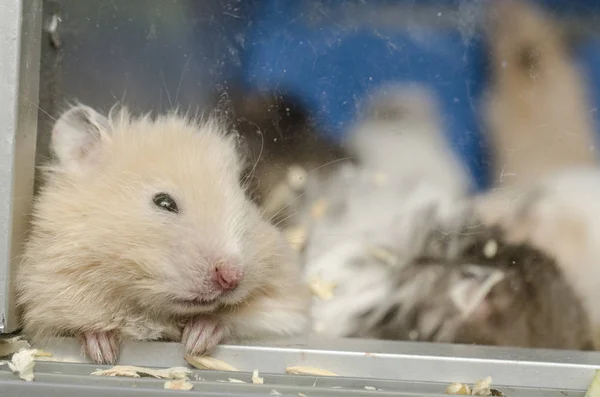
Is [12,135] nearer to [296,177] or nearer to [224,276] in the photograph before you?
[224,276]

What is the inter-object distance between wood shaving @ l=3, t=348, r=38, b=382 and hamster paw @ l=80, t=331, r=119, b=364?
12cm

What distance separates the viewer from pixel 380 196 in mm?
2229

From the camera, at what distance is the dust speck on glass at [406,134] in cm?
199

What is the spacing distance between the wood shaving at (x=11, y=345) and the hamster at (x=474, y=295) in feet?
3.05

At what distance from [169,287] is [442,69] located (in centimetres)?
120

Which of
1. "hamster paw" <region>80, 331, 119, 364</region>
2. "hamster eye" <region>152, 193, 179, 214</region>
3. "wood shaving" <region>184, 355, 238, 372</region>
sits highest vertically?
"hamster eye" <region>152, 193, 179, 214</region>

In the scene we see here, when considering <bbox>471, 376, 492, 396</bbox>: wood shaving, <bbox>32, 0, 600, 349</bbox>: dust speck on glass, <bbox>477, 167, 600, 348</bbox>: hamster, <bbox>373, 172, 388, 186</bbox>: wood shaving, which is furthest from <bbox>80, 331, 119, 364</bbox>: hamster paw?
<bbox>477, 167, 600, 348</bbox>: hamster

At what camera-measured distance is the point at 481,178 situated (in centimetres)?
216

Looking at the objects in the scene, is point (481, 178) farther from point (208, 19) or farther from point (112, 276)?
point (112, 276)

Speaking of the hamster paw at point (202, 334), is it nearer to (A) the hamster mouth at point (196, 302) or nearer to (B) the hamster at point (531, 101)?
(A) the hamster mouth at point (196, 302)

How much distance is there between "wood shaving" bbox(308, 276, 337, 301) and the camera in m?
2.08

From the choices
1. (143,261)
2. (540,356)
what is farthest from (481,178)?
(143,261)

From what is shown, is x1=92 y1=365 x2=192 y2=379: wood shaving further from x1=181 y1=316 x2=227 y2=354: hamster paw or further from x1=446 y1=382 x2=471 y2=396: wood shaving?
x1=446 y1=382 x2=471 y2=396: wood shaving

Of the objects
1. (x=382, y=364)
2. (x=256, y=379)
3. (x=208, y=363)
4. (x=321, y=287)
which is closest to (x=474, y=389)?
(x=382, y=364)
